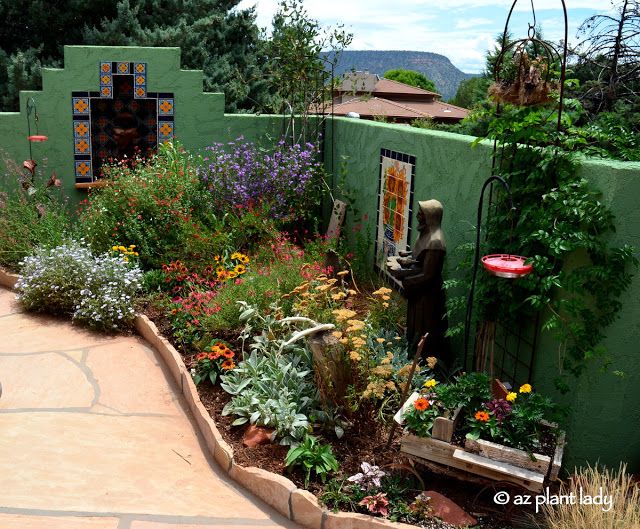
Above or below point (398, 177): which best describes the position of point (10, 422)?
below

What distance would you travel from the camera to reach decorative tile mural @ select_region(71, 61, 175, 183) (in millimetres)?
9000

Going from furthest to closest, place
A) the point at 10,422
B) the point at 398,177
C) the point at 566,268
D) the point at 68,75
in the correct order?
1. the point at 68,75
2. the point at 398,177
3. the point at 10,422
4. the point at 566,268

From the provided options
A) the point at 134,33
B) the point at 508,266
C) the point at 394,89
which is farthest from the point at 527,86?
the point at 394,89

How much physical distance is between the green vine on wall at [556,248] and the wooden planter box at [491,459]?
602mm

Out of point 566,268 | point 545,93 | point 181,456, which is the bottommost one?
point 181,456

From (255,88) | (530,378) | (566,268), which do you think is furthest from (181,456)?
(255,88)

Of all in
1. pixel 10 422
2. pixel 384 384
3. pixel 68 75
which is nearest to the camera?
pixel 384 384

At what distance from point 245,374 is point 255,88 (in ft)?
41.4

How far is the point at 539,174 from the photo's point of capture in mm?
4090

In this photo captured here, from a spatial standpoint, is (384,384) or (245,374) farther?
(245,374)

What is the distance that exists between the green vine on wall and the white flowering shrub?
3.78 metres

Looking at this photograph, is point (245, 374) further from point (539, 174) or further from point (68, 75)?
point (68, 75)

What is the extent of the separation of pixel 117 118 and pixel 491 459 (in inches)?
290

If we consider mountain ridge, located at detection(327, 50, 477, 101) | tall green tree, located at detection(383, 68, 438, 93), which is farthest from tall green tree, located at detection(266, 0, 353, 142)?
mountain ridge, located at detection(327, 50, 477, 101)
